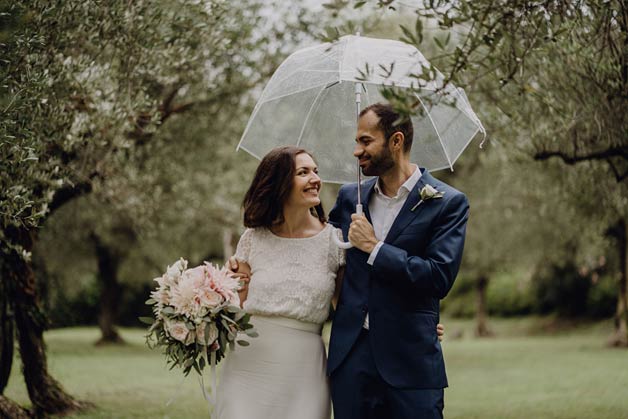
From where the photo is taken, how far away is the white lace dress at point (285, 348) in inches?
190

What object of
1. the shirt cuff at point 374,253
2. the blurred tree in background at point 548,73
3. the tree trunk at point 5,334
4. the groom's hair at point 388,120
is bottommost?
the tree trunk at point 5,334

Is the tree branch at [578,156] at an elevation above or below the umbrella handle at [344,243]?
above

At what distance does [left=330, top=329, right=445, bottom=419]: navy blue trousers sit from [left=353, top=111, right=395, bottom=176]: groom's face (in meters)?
1.00

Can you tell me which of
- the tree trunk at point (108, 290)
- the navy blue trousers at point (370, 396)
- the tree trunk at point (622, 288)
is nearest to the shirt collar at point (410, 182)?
the navy blue trousers at point (370, 396)

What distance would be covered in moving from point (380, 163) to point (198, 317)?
56.0 inches

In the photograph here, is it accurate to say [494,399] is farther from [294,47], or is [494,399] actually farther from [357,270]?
[357,270]

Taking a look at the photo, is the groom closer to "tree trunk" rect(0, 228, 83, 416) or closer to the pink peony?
the pink peony

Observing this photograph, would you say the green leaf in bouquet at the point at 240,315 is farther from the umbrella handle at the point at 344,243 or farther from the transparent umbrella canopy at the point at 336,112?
the transparent umbrella canopy at the point at 336,112

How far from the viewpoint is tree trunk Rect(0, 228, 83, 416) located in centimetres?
924

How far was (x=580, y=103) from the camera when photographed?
852 cm

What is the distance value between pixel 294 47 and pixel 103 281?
16.1 m

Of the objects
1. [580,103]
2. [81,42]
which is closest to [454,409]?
[580,103]

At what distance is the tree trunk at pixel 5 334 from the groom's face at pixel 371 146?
6.21 m

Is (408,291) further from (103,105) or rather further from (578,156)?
(578,156)
